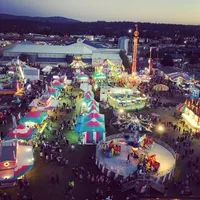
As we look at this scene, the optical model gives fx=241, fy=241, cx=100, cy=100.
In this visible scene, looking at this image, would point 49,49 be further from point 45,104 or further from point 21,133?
point 21,133

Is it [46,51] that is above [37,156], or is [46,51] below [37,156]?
above

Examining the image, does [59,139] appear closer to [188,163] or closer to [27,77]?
[188,163]

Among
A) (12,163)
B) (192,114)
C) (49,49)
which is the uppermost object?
(49,49)

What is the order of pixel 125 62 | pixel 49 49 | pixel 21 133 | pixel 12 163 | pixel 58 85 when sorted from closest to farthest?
pixel 12 163, pixel 21 133, pixel 58 85, pixel 125 62, pixel 49 49

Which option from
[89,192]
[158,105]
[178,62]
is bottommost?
[89,192]

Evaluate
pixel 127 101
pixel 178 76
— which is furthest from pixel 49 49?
pixel 127 101

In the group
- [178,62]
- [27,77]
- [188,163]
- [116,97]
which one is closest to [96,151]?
[188,163]

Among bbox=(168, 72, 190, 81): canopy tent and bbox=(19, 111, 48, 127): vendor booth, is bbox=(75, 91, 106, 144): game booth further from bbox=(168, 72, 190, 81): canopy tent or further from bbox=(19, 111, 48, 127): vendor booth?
bbox=(168, 72, 190, 81): canopy tent
